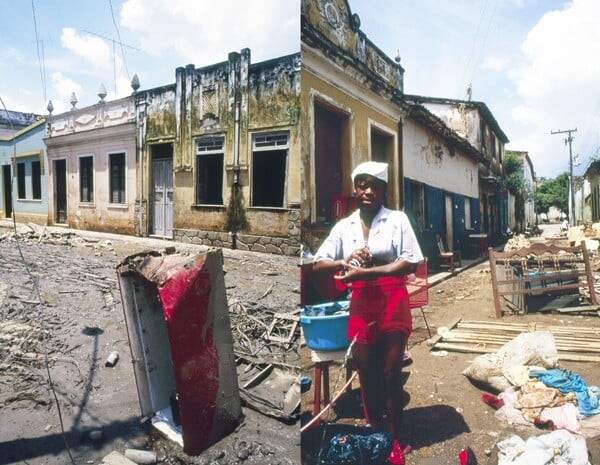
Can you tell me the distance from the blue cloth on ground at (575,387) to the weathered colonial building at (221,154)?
106 cm

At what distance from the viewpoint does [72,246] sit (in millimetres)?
3143

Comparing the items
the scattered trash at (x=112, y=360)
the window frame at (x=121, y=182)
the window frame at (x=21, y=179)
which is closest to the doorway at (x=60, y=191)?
the window frame at (x=21, y=179)

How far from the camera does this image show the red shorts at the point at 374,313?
4.31 ft

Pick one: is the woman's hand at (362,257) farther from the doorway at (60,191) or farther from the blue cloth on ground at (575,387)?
the doorway at (60,191)

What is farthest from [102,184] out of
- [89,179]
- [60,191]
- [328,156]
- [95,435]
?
[328,156]

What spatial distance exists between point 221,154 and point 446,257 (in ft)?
4.14

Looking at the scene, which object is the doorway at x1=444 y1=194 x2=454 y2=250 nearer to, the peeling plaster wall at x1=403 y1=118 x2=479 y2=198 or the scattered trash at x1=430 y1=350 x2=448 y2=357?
the peeling plaster wall at x1=403 y1=118 x2=479 y2=198

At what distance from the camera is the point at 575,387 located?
1.42 meters

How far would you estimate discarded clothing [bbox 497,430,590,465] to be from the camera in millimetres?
1316

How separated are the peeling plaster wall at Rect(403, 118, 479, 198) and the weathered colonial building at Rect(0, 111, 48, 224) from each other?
97.2 inches

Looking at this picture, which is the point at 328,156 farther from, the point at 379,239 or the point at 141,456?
the point at 141,456

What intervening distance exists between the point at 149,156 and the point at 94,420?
1.53 metres

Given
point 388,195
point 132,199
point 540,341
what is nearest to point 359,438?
point 540,341

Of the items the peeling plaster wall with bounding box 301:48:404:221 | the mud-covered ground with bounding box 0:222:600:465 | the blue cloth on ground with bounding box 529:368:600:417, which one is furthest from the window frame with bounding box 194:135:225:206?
the blue cloth on ground with bounding box 529:368:600:417
